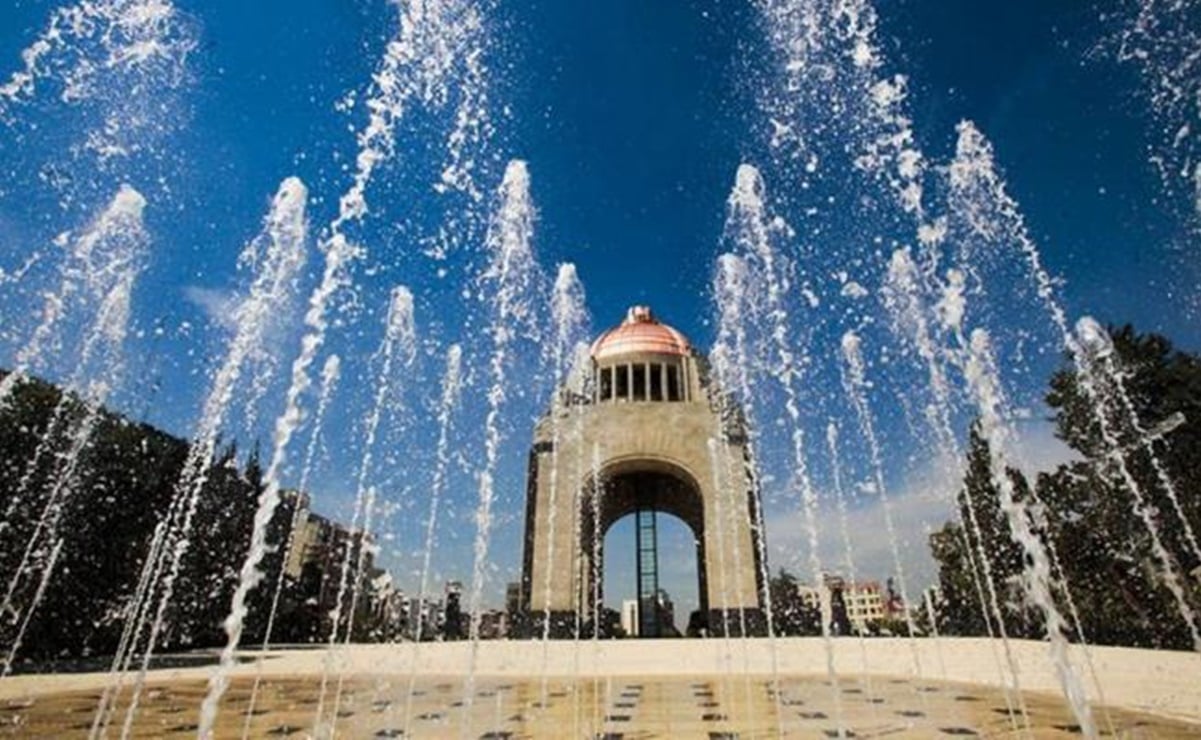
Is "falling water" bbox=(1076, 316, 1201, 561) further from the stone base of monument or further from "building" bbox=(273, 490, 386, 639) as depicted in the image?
"building" bbox=(273, 490, 386, 639)

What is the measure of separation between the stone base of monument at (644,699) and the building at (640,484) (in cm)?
749

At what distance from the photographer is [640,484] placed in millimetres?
30250

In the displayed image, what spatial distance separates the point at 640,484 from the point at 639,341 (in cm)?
688

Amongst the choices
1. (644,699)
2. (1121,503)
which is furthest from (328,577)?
(1121,503)

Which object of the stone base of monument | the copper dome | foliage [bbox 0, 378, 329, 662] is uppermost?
the copper dome

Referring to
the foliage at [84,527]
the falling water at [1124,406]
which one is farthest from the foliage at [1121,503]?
the foliage at [84,527]

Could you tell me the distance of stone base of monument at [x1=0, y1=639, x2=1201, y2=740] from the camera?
6.30m

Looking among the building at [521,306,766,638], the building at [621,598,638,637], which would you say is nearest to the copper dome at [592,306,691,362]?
the building at [521,306,766,638]

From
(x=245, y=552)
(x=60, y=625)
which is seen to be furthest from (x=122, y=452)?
(x=245, y=552)

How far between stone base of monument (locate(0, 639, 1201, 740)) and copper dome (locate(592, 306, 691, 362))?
16.5 meters

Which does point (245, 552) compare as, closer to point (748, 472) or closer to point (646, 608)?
point (646, 608)

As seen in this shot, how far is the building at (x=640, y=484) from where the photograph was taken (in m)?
22.6

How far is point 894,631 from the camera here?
29750 mm

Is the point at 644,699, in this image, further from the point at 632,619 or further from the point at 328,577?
the point at 328,577
